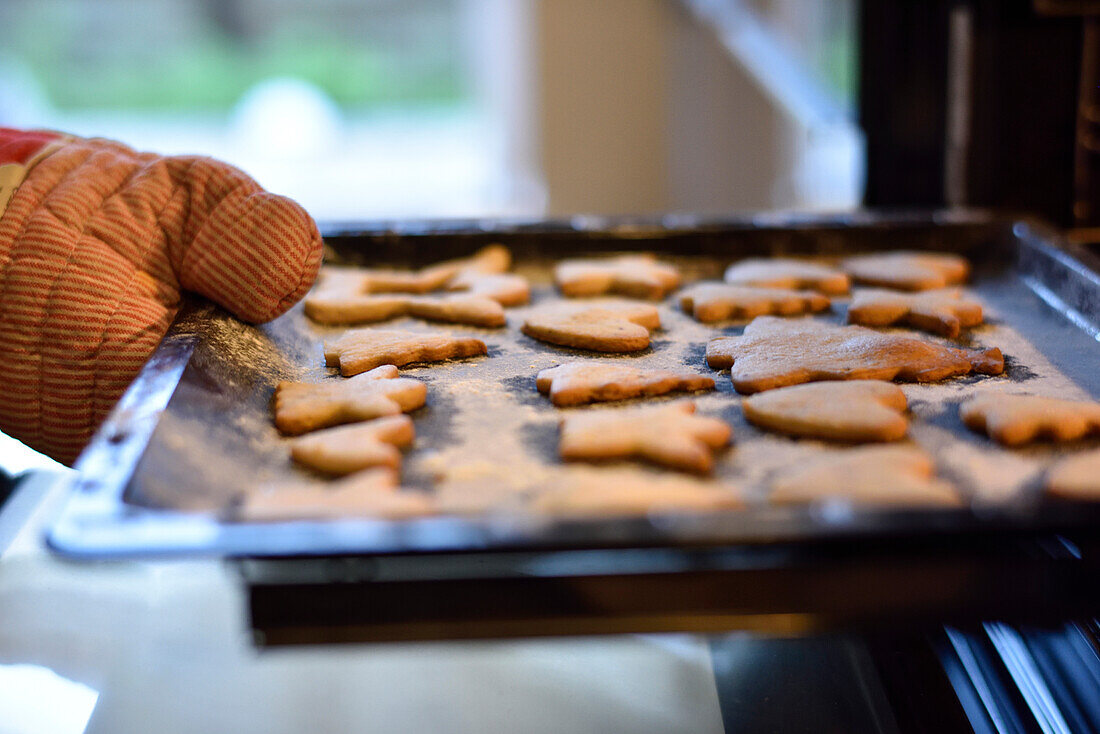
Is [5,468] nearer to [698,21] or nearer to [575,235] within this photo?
[575,235]

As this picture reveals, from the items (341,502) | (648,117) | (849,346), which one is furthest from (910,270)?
(648,117)

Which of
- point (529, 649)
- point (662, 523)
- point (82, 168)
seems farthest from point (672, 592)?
point (82, 168)

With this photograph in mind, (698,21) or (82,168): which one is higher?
(698,21)

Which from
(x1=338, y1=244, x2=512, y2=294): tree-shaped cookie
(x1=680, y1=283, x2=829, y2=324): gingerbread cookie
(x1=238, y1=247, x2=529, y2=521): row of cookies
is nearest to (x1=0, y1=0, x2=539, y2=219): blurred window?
(x1=338, y1=244, x2=512, y2=294): tree-shaped cookie

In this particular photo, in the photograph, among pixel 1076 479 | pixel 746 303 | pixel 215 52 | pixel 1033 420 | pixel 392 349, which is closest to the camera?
pixel 1076 479

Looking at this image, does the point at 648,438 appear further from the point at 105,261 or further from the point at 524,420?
the point at 105,261
